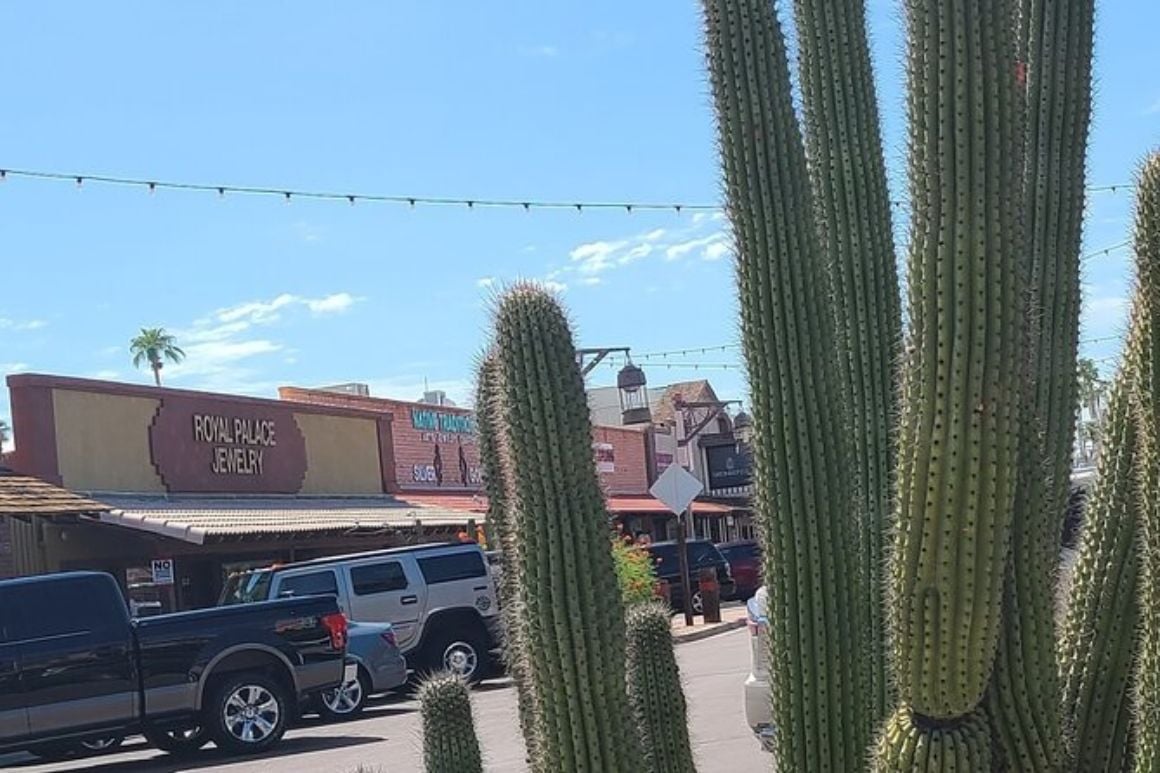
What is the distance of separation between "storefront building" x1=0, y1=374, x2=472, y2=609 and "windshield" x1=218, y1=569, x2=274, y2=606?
166 cm

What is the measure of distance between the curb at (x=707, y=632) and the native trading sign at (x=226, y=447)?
7862mm

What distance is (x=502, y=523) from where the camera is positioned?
5.81 metres

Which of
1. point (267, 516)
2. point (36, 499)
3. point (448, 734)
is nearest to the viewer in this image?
point (448, 734)

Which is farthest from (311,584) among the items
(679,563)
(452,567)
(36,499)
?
(679,563)

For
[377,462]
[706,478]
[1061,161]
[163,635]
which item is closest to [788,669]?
[1061,161]

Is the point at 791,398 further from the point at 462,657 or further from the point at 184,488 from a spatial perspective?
the point at 184,488

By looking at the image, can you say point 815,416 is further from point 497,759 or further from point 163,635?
point 163,635

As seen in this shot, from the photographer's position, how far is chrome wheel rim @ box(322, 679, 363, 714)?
17.9m

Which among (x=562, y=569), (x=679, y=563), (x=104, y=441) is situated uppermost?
(x=104, y=441)

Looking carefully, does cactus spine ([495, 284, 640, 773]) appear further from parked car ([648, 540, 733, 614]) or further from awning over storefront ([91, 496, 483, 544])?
parked car ([648, 540, 733, 614])

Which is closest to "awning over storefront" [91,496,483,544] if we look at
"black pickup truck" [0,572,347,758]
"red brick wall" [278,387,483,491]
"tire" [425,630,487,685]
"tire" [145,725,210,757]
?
"red brick wall" [278,387,483,491]

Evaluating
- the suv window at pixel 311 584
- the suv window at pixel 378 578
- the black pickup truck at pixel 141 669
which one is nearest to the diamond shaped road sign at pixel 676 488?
the suv window at pixel 378 578

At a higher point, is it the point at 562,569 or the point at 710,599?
the point at 562,569

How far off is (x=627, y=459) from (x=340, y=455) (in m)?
15.4
